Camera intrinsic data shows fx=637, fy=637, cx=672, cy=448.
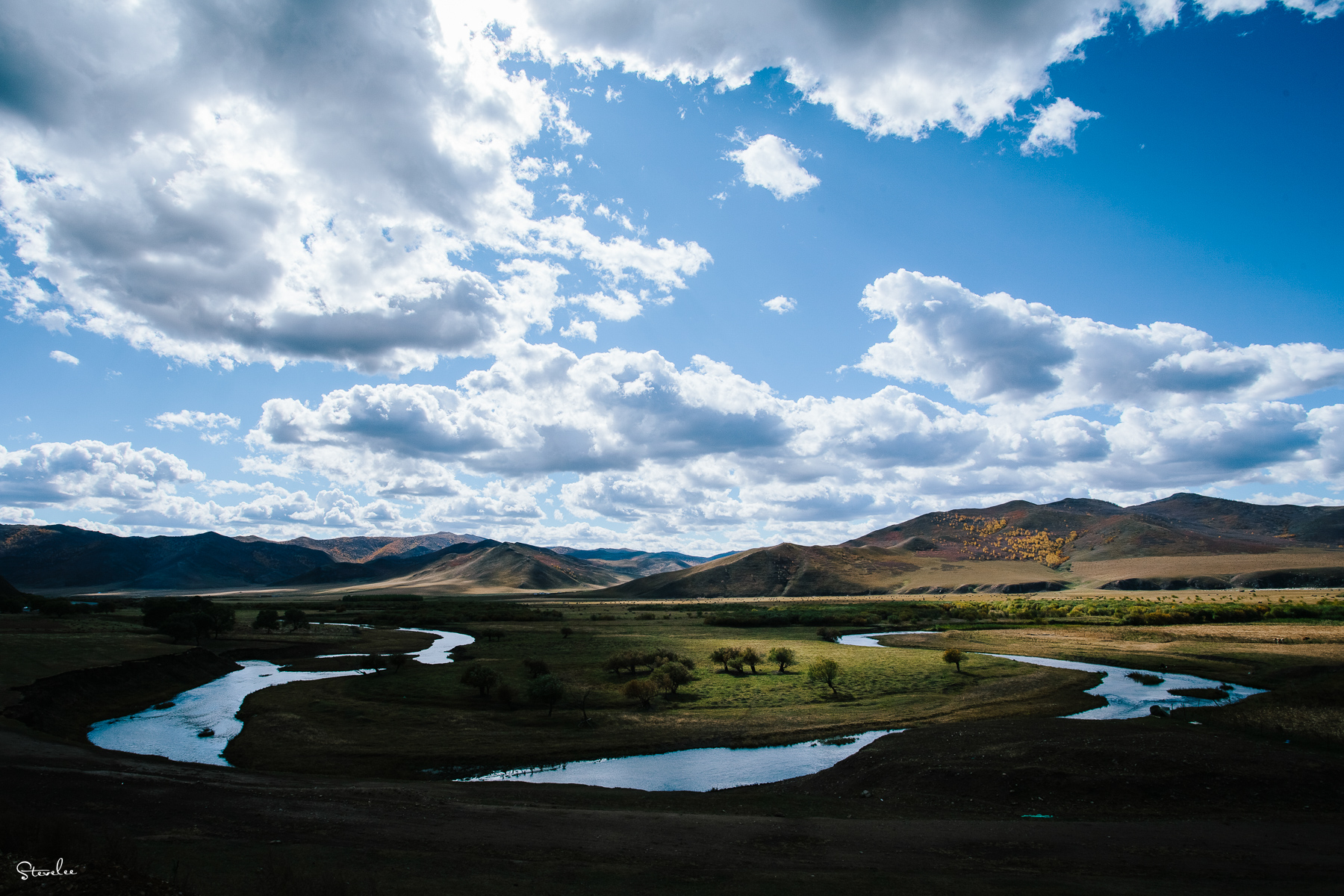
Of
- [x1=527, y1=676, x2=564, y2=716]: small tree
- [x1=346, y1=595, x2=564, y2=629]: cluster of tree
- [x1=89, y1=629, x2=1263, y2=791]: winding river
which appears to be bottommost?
[x1=346, y1=595, x2=564, y2=629]: cluster of tree

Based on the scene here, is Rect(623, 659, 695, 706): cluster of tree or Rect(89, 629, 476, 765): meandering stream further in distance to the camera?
Rect(623, 659, 695, 706): cluster of tree

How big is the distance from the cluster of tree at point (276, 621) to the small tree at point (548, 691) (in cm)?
6921

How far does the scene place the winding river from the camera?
2842 centimetres

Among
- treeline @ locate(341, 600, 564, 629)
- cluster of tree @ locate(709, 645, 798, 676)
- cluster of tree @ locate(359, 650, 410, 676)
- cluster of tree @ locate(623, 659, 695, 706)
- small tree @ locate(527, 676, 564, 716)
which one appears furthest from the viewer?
Answer: treeline @ locate(341, 600, 564, 629)

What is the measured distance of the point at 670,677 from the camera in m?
46.8

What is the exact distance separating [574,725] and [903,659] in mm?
37684

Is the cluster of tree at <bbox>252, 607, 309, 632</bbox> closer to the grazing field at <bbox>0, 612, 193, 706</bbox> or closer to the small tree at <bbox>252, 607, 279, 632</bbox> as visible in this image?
the small tree at <bbox>252, 607, 279, 632</bbox>

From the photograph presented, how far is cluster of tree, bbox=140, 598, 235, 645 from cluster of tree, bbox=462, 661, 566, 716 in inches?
1736

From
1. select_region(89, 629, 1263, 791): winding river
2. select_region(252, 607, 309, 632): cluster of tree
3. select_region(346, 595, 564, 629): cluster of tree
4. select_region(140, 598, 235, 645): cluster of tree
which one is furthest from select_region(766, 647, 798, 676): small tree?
select_region(346, 595, 564, 629): cluster of tree

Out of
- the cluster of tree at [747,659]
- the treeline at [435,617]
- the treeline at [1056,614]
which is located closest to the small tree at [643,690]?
the cluster of tree at [747,659]

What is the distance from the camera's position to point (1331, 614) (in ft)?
286

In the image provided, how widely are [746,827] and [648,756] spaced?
13156 mm
